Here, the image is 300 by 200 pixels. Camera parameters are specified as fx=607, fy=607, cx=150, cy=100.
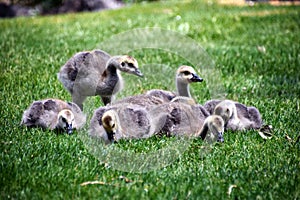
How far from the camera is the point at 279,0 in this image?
52.1ft

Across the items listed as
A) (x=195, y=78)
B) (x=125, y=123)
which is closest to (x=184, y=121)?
(x=125, y=123)

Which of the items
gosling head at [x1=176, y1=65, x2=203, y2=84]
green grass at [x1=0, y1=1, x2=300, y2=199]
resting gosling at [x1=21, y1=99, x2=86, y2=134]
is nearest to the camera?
green grass at [x1=0, y1=1, x2=300, y2=199]

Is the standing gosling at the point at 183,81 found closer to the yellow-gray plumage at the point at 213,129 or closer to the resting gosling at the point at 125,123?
the resting gosling at the point at 125,123

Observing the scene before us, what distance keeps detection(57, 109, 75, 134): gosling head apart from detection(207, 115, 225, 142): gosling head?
122cm

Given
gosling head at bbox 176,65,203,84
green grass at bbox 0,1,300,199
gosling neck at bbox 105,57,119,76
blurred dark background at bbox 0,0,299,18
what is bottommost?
blurred dark background at bbox 0,0,299,18

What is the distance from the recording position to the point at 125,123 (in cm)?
529

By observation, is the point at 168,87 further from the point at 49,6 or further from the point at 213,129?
the point at 49,6

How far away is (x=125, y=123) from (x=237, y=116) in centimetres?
112

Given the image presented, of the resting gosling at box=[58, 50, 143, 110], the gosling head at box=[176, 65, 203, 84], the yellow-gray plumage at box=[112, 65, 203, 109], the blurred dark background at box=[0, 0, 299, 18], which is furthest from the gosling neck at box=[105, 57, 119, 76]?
the blurred dark background at box=[0, 0, 299, 18]

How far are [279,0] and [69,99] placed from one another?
10.4m

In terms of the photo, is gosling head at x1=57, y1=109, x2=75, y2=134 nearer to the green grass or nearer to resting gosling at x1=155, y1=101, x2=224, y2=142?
the green grass

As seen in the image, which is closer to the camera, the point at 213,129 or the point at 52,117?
the point at 213,129

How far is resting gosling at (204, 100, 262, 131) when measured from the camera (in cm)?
555

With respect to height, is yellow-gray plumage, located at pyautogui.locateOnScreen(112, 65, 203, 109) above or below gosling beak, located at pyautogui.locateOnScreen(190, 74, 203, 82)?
below
